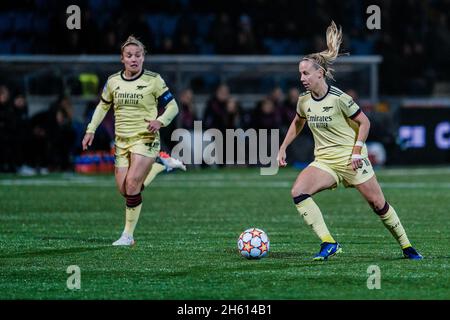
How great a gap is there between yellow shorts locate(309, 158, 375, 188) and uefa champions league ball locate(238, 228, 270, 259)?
3.05ft

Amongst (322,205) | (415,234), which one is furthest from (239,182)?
(415,234)

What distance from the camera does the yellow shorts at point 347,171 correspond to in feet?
35.3

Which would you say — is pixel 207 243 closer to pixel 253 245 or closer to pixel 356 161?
pixel 253 245

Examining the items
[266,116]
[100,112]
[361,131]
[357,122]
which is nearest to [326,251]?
[361,131]

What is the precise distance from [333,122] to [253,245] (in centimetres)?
149

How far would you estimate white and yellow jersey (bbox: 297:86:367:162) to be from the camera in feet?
35.9

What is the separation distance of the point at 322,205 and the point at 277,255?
6.75 meters

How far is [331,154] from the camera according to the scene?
36.1ft

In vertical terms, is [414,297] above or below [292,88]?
below

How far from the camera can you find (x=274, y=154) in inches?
1022

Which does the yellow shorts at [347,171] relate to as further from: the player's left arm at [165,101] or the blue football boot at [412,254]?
the player's left arm at [165,101]

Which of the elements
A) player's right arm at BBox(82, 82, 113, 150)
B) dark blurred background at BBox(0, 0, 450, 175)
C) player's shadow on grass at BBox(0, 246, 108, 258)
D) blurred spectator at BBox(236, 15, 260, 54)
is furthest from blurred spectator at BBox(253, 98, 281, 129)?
player's shadow on grass at BBox(0, 246, 108, 258)

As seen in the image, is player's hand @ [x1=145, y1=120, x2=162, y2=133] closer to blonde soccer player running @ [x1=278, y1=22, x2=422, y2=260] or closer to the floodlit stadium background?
the floodlit stadium background
